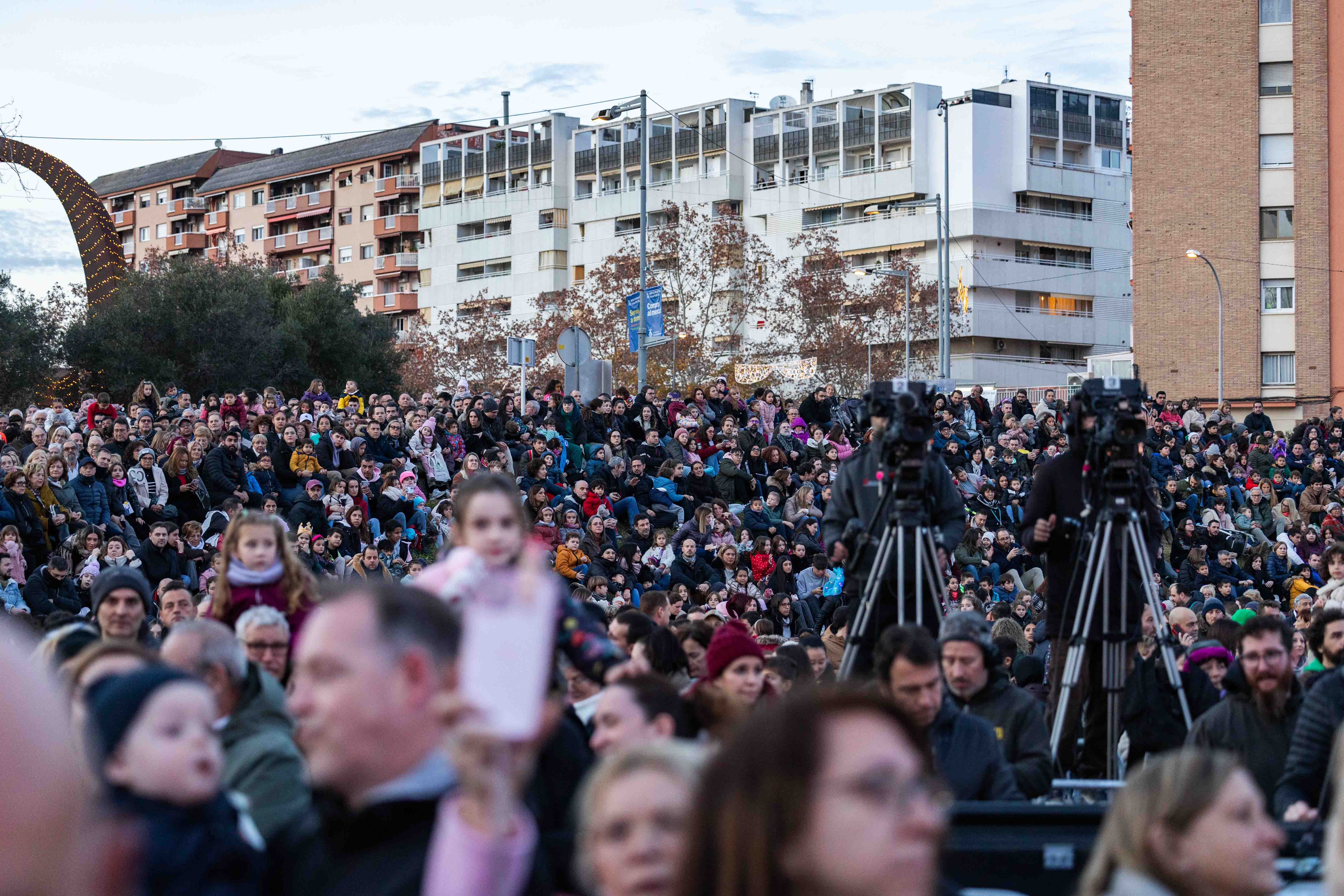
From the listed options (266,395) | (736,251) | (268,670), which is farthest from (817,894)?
(736,251)

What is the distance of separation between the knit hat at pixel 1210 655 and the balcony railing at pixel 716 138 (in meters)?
63.7

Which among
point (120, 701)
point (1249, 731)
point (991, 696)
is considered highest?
point (120, 701)

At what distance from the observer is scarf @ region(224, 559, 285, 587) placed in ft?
20.5

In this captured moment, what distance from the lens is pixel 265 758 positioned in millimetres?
3971

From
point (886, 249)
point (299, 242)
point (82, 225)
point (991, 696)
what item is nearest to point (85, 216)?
point (82, 225)

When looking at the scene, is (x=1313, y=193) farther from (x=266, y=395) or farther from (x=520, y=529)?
(x=520, y=529)

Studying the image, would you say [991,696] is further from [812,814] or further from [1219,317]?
[1219,317]

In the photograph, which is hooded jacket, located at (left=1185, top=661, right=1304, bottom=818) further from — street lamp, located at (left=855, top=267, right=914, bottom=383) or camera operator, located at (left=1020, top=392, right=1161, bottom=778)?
street lamp, located at (left=855, top=267, right=914, bottom=383)

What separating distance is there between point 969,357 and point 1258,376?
2236 cm

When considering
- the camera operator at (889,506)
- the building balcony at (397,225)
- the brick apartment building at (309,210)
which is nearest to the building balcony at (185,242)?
the brick apartment building at (309,210)

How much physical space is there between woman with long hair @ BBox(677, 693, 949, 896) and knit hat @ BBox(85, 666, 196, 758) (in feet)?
3.74

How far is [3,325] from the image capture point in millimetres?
31547

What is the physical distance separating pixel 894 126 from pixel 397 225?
27.8m

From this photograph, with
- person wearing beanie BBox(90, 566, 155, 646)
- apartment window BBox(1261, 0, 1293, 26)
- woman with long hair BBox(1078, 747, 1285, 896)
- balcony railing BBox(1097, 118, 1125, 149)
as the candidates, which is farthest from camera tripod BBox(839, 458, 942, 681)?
balcony railing BBox(1097, 118, 1125, 149)
